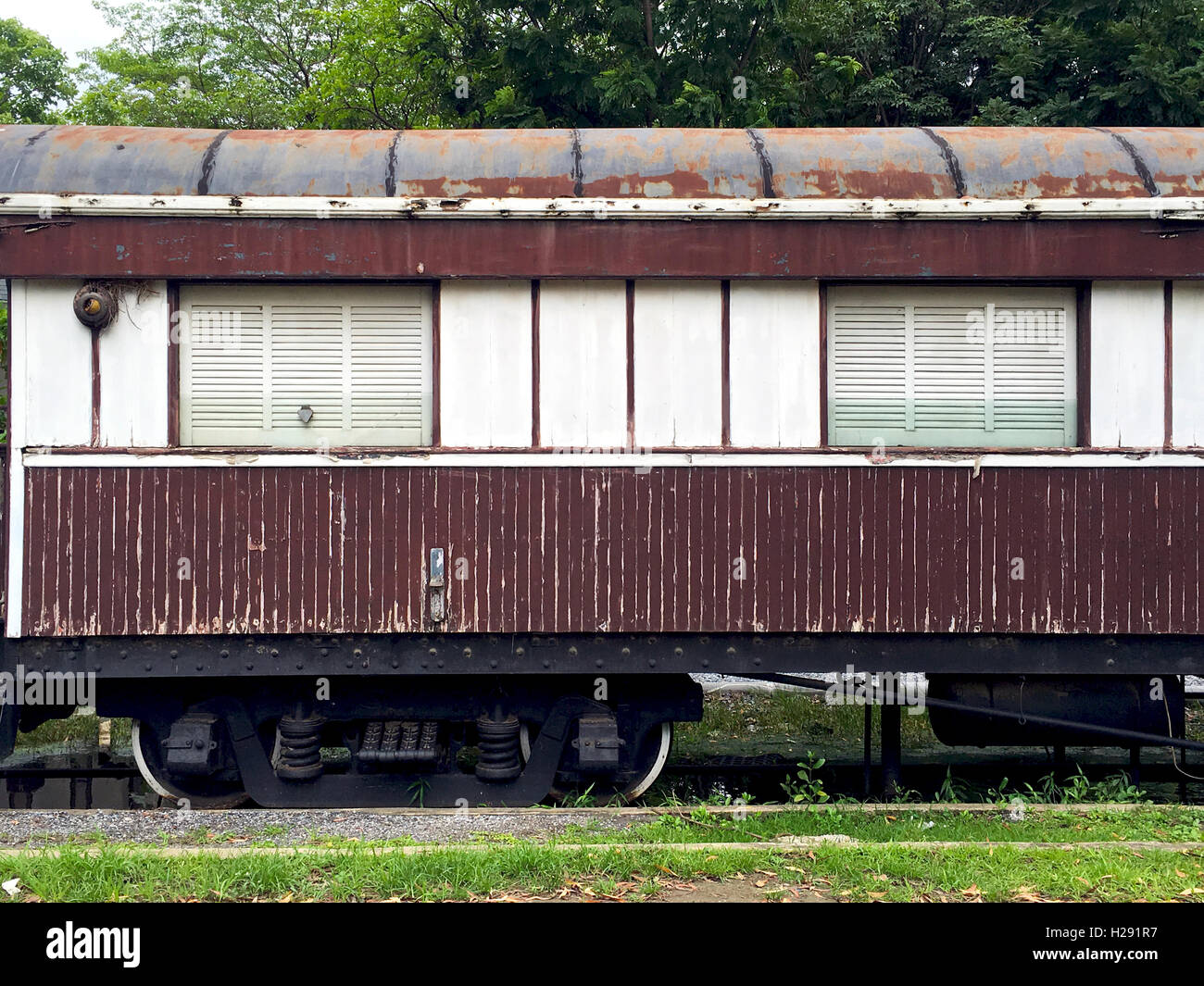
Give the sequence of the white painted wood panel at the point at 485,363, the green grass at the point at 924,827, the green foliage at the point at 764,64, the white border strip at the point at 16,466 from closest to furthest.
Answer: the green grass at the point at 924,827 < the white border strip at the point at 16,466 < the white painted wood panel at the point at 485,363 < the green foliage at the point at 764,64

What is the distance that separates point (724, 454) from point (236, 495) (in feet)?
9.44

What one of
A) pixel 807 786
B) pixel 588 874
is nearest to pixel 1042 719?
pixel 807 786

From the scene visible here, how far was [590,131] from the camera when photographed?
6.92 m

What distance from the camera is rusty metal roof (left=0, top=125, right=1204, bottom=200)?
6387mm

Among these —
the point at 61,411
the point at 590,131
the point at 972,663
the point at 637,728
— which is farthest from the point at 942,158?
the point at 61,411

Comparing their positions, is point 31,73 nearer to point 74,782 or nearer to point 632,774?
point 74,782

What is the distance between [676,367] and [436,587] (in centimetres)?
194

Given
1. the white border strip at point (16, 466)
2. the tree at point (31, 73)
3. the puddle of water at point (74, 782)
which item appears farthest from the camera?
the tree at point (31, 73)

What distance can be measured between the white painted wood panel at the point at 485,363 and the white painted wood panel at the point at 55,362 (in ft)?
6.90

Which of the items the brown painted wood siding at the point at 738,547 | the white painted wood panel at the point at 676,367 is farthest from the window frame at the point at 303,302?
the white painted wood panel at the point at 676,367

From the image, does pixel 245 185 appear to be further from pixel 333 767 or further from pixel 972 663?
pixel 972 663

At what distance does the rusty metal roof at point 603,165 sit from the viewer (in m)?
6.39

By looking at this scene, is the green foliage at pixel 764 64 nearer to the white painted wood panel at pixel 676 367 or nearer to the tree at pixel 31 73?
the white painted wood panel at pixel 676 367
